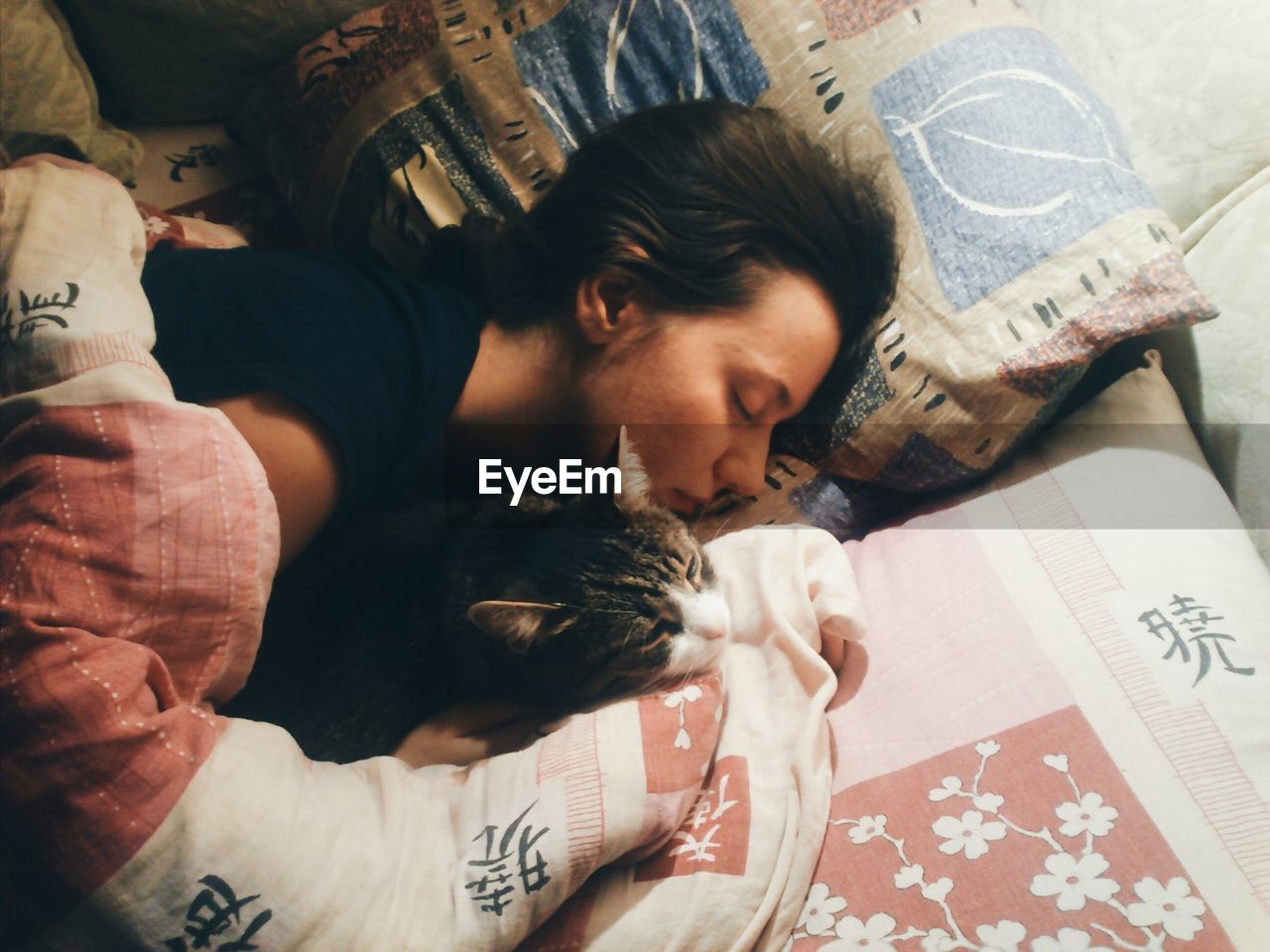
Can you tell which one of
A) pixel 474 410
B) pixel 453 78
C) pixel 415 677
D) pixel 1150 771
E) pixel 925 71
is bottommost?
pixel 1150 771

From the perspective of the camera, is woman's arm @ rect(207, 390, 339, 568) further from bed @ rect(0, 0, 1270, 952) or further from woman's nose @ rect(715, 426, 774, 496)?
woman's nose @ rect(715, 426, 774, 496)

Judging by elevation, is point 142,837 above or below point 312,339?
below

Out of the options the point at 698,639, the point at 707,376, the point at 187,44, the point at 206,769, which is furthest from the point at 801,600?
the point at 187,44

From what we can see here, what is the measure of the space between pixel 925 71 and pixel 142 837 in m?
0.76

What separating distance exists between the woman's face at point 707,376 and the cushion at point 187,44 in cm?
47

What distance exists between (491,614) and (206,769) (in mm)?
210

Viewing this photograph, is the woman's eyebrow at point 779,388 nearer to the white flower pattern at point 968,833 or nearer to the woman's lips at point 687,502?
the woman's lips at point 687,502

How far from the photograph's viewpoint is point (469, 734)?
0.60 m

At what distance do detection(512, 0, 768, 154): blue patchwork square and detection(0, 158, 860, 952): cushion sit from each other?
1.22 feet

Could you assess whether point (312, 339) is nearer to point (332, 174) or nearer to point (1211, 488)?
point (332, 174)

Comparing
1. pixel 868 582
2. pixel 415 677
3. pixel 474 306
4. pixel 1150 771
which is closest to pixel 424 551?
pixel 415 677

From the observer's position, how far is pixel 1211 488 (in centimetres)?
63

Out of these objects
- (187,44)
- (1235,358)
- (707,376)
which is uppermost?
(187,44)

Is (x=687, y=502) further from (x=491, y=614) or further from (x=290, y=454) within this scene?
(x=290, y=454)
